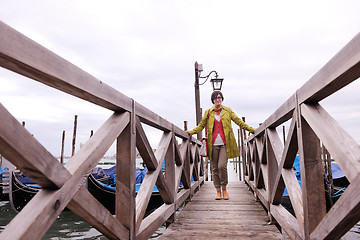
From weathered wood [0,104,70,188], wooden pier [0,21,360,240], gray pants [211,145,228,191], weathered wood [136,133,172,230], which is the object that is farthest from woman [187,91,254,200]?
weathered wood [0,104,70,188]

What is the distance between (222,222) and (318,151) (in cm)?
154

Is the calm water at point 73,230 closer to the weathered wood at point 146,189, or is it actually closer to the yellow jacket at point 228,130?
the yellow jacket at point 228,130

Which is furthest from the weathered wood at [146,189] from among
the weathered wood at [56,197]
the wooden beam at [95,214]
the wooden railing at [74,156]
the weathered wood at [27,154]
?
the weathered wood at [27,154]

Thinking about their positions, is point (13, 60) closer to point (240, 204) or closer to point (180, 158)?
point (180, 158)

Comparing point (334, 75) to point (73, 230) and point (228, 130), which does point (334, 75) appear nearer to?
point (228, 130)

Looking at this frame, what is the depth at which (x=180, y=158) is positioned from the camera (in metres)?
3.51

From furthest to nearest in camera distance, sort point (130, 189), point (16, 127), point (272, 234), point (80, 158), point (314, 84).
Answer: point (272, 234), point (130, 189), point (314, 84), point (80, 158), point (16, 127)

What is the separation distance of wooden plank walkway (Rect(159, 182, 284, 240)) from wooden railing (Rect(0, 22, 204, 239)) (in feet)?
1.43

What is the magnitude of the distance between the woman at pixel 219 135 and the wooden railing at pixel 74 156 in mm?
1765

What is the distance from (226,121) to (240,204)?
1148 mm

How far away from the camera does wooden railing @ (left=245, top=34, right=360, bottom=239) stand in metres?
1.11

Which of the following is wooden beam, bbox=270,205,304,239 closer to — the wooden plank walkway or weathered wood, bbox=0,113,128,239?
the wooden plank walkway

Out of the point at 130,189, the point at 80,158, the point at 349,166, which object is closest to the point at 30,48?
the point at 80,158

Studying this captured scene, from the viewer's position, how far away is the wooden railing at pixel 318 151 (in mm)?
1110
